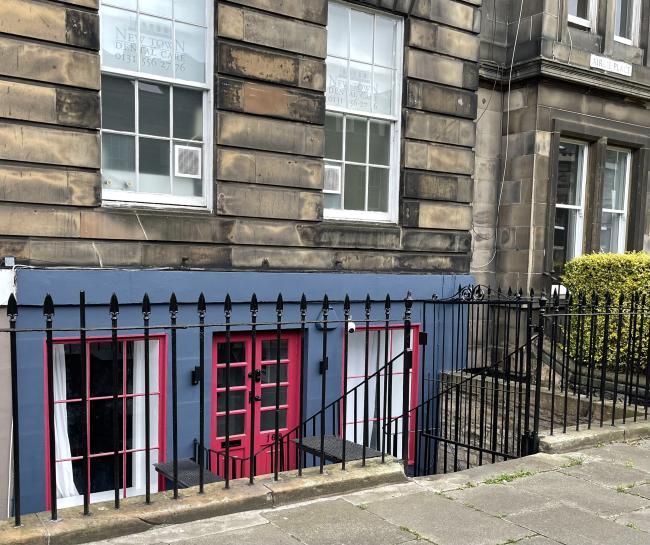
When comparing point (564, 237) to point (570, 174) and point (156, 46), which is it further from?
point (156, 46)

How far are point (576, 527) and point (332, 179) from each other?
212 inches

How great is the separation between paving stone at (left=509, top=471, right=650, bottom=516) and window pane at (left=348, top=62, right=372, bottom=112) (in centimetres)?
537

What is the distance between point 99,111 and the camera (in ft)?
21.0

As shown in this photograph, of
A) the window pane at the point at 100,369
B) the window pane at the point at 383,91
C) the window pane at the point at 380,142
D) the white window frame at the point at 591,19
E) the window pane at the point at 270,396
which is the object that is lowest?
the window pane at the point at 270,396

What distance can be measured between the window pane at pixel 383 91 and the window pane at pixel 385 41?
0.40 ft

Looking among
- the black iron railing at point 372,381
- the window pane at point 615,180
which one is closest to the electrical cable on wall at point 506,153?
the black iron railing at point 372,381

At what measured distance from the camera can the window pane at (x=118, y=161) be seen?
666cm

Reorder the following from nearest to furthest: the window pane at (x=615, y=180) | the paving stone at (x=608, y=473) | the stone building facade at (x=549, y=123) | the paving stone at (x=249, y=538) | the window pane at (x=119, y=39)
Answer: the paving stone at (x=249, y=538)
the paving stone at (x=608, y=473)
the window pane at (x=119, y=39)
the stone building facade at (x=549, y=123)
the window pane at (x=615, y=180)

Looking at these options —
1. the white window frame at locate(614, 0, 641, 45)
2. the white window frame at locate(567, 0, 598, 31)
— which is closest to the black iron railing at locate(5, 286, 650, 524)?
the white window frame at locate(567, 0, 598, 31)

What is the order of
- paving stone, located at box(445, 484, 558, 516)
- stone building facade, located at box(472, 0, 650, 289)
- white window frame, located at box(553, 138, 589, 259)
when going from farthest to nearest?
white window frame, located at box(553, 138, 589, 259)
stone building facade, located at box(472, 0, 650, 289)
paving stone, located at box(445, 484, 558, 516)

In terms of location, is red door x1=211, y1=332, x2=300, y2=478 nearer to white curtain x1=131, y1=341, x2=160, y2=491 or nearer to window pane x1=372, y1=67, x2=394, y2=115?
white curtain x1=131, y1=341, x2=160, y2=491

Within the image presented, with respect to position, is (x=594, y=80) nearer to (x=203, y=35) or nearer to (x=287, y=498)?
(x=203, y=35)

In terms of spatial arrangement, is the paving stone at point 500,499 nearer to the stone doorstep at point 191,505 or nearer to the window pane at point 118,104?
the stone doorstep at point 191,505

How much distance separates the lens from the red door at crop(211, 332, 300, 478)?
753 centimetres
